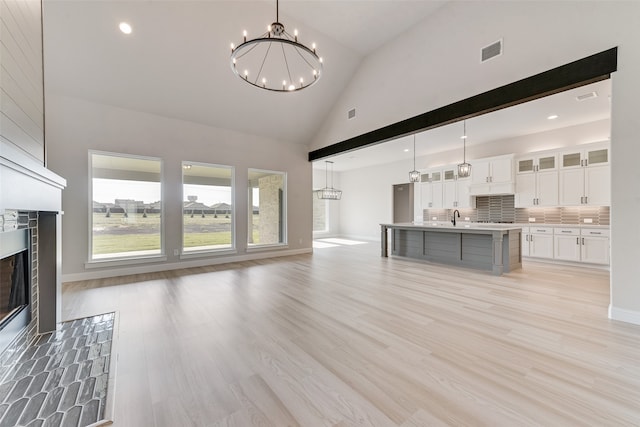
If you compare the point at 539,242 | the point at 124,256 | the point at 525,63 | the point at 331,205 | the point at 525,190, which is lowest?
the point at 124,256

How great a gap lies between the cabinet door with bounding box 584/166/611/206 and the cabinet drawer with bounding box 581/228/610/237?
1.78ft

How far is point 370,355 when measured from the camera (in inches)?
84.0

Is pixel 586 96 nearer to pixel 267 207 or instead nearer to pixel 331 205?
pixel 267 207

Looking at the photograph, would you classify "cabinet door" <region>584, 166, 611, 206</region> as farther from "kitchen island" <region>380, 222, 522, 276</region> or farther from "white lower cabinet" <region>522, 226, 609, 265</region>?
"kitchen island" <region>380, 222, 522, 276</region>

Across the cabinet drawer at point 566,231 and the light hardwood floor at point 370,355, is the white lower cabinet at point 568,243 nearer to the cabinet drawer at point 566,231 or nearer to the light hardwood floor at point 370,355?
the cabinet drawer at point 566,231

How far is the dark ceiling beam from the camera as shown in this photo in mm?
2850

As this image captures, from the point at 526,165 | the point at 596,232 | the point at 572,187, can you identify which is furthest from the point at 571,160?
the point at 596,232

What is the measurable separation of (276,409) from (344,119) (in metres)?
5.96

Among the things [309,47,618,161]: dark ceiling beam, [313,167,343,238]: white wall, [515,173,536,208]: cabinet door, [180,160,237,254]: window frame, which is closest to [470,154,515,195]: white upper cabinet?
[515,173,536,208]: cabinet door

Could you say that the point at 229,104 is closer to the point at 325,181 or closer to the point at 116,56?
the point at 116,56

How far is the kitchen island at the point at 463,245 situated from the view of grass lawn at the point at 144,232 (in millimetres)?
4227

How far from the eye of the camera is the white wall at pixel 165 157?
4457 mm

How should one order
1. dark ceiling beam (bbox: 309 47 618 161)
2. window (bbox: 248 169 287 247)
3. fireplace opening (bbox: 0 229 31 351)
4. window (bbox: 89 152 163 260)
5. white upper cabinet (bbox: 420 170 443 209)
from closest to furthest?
fireplace opening (bbox: 0 229 31 351)
dark ceiling beam (bbox: 309 47 618 161)
window (bbox: 89 152 163 260)
window (bbox: 248 169 287 247)
white upper cabinet (bbox: 420 170 443 209)

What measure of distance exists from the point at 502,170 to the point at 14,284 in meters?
8.72
